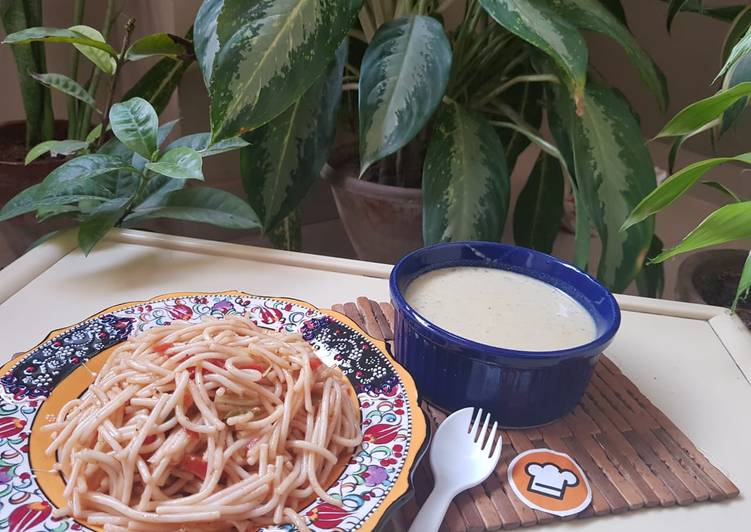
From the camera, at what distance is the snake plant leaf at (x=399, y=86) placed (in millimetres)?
827

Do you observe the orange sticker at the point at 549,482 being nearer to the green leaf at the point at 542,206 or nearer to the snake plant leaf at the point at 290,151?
the snake plant leaf at the point at 290,151

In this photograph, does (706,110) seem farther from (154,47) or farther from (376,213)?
(154,47)

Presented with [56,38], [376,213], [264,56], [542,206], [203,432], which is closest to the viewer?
[203,432]

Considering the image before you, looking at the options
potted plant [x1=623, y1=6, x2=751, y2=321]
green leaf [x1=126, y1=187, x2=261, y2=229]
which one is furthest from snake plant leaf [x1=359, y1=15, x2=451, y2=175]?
potted plant [x1=623, y1=6, x2=751, y2=321]

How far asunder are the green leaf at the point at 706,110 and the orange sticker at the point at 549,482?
1.16 feet

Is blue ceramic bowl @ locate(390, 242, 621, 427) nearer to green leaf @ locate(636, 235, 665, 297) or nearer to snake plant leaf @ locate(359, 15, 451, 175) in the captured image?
snake plant leaf @ locate(359, 15, 451, 175)

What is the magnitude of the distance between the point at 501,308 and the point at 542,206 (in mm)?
607

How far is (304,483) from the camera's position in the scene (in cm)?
51

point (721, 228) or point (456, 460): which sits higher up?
point (721, 228)

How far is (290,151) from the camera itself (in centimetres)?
98

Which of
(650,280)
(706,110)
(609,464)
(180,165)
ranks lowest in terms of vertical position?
(650,280)

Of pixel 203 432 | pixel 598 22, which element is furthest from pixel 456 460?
pixel 598 22

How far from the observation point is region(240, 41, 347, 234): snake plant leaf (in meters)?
0.97

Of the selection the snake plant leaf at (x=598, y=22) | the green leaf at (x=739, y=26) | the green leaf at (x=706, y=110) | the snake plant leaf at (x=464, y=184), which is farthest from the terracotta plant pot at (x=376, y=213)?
the green leaf at (x=739, y=26)
